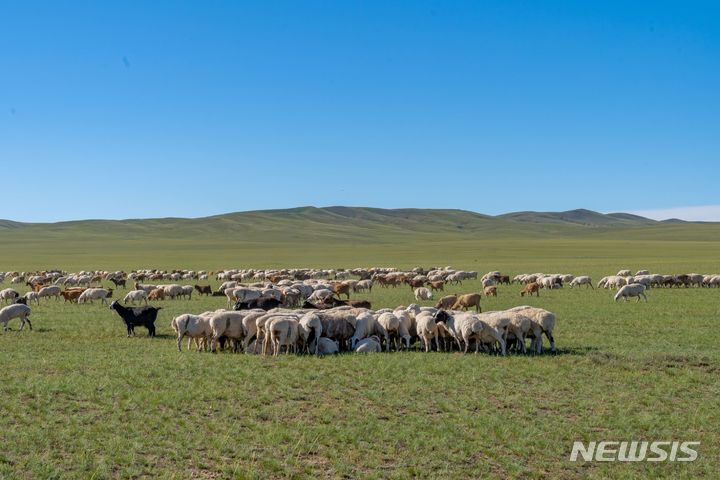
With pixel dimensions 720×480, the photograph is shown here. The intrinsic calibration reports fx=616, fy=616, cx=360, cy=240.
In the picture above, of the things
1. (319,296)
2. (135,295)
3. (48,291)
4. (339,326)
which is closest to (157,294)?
(135,295)

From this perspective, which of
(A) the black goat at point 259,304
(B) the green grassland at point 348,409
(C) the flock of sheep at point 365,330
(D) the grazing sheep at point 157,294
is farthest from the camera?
(D) the grazing sheep at point 157,294

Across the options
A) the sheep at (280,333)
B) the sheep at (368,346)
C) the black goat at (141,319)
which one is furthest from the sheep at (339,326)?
the black goat at (141,319)

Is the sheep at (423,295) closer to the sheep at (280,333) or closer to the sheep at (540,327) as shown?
the sheep at (540,327)

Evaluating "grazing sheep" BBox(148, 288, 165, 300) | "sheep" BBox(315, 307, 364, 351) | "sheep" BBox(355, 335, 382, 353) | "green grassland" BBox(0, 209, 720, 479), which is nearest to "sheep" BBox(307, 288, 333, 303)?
"green grassland" BBox(0, 209, 720, 479)

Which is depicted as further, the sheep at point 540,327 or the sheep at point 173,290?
the sheep at point 173,290

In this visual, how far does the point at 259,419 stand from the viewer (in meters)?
10.2

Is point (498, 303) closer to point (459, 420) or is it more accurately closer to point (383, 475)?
point (459, 420)

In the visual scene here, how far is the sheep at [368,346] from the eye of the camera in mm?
15922

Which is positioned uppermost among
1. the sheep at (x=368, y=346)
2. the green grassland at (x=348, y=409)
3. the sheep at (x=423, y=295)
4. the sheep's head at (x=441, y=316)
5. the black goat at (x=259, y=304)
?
the sheep's head at (x=441, y=316)

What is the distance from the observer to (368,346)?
52.5 feet

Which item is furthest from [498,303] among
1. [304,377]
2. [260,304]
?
[304,377]

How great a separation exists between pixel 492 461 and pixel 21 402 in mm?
7961

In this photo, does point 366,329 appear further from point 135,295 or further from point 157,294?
point 157,294

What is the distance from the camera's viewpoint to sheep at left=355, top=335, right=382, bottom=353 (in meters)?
15.9
